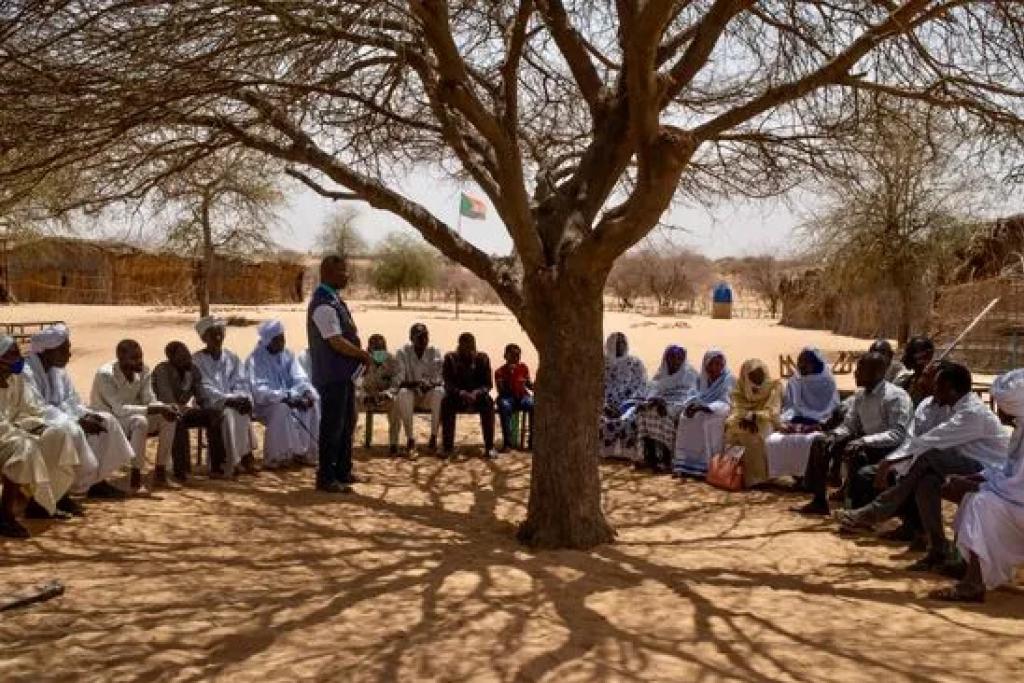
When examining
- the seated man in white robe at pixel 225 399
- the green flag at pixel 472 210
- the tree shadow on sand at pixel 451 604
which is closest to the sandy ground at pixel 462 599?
the tree shadow on sand at pixel 451 604

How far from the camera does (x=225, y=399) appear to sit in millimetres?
8117

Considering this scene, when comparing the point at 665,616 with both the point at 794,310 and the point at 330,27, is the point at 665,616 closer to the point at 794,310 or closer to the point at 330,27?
the point at 330,27

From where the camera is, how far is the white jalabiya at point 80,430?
655cm

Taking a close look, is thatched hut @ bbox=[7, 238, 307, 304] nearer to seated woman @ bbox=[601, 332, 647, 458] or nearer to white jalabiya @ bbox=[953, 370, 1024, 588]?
seated woman @ bbox=[601, 332, 647, 458]

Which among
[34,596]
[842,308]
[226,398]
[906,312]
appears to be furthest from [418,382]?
[842,308]

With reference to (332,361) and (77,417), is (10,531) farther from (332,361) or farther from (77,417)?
(332,361)

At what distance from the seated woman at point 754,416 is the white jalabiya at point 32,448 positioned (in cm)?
544

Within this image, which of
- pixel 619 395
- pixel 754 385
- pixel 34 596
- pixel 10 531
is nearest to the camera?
pixel 34 596

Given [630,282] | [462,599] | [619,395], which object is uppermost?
[630,282]

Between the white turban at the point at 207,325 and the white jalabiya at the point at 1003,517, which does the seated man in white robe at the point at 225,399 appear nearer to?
the white turban at the point at 207,325

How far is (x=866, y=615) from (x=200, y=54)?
16.2 feet

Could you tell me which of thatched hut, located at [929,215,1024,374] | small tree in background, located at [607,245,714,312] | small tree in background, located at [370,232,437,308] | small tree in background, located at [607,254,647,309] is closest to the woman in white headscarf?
thatched hut, located at [929,215,1024,374]

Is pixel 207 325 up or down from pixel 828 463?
up

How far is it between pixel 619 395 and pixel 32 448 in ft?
18.6
